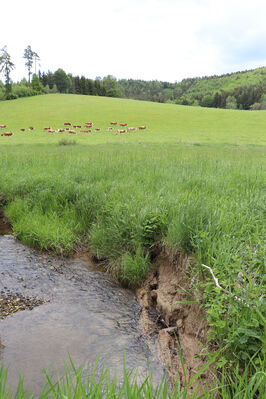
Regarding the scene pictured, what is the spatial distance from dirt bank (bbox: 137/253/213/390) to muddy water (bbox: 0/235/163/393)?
0.14 metres

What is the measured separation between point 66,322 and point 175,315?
1.21 m

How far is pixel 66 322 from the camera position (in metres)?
3.07

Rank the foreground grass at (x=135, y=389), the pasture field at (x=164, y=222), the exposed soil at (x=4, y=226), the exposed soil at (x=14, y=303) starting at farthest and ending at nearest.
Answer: the exposed soil at (x=4, y=226) < the exposed soil at (x=14, y=303) < the pasture field at (x=164, y=222) < the foreground grass at (x=135, y=389)

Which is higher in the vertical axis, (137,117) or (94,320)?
(137,117)

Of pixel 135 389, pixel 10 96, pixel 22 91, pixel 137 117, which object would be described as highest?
pixel 22 91

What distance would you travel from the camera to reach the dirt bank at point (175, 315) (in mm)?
2480

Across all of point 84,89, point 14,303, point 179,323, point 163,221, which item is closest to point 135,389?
point 179,323

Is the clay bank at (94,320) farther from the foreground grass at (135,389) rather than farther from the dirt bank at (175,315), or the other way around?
the foreground grass at (135,389)

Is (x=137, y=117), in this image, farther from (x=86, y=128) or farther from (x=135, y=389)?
(x=135, y=389)

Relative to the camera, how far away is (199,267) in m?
3.03

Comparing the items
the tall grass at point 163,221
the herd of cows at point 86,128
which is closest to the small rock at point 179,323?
the tall grass at point 163,221

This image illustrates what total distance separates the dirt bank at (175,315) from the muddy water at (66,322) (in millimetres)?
136

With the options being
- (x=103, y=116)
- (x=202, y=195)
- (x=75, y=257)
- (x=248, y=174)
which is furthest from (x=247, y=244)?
(x=103, y=116)

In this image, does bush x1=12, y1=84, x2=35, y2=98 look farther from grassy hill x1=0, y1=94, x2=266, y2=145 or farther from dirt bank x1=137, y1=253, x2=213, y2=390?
dirt bank x1=137, y1=253, x2=213, y2=390
